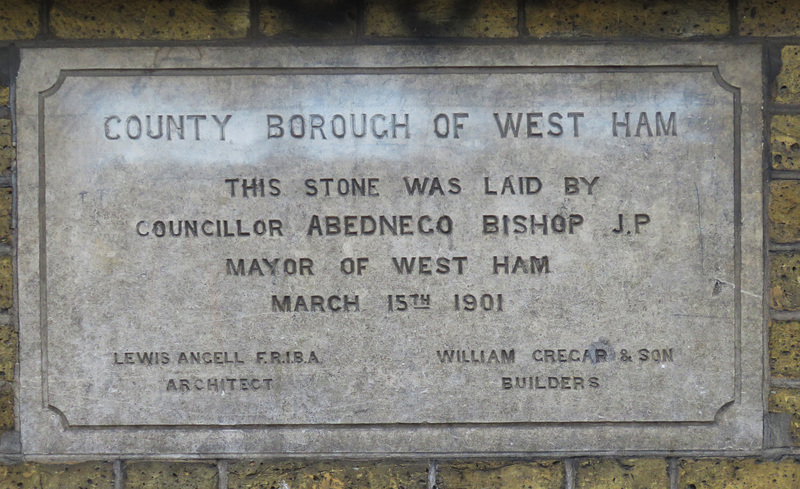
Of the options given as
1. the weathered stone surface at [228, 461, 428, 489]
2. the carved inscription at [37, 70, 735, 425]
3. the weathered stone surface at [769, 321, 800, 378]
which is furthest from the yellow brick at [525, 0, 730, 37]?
the weathered stone surface at [228, 461, 428, 489]

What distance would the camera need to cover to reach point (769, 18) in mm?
2299

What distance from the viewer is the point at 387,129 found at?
2301mm

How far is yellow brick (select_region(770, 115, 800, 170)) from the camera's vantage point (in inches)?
90.3

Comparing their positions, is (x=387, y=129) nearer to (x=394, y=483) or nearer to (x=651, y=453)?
(x=394, y=483)

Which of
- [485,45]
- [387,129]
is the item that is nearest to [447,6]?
[485,45]

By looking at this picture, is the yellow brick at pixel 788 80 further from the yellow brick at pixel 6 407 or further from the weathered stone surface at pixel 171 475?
the yellow brick at pixel 6 407

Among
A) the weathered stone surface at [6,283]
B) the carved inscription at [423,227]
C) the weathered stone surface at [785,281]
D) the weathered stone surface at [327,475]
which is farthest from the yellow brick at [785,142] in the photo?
the weathered stone surface at [6,283]

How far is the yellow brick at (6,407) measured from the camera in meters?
2.31

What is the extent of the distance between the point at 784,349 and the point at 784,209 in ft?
1.57

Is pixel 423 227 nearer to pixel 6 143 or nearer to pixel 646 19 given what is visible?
pixel 646 19

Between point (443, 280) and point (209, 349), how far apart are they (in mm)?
834

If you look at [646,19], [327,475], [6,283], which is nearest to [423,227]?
[327,475]

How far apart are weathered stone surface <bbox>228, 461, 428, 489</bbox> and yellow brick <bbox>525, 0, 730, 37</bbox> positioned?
5.21 ft

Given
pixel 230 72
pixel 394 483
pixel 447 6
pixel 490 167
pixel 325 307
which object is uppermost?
pixel 447 6
